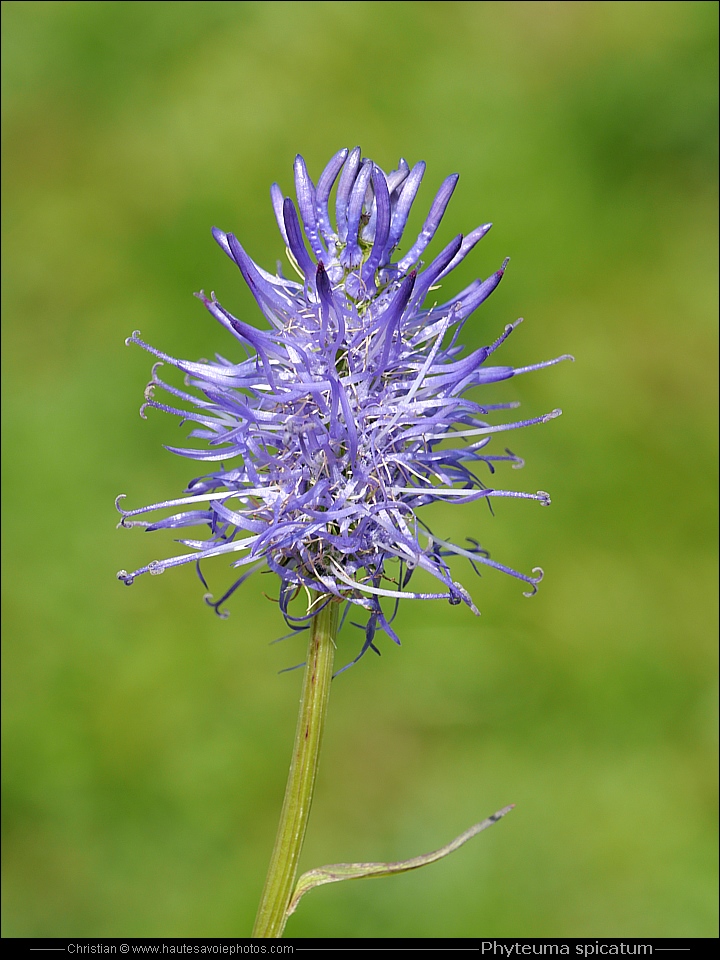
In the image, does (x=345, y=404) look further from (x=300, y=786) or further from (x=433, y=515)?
(x=433, y=515)

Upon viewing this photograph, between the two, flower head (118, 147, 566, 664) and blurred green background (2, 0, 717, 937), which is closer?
flower head (118, 147, 566, 664)

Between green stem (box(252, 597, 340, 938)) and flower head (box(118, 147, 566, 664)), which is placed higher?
flower head (box(118, 147, 566, 664))

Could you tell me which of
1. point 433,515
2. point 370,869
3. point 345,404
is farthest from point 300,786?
point 433,515

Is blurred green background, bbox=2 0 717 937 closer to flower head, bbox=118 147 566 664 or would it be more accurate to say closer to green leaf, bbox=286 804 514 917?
green leaf, bbox=286 804 514 917

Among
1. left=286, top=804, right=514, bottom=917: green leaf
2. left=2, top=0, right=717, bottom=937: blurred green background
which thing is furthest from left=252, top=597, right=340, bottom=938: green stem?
left=2, top=0, right=717, bottom=937: blurred green background
